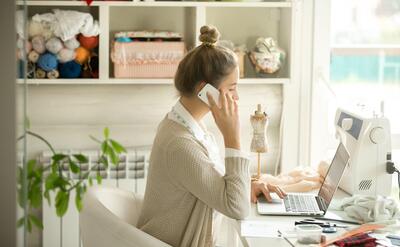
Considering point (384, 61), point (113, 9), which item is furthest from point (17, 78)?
point (384, 61)

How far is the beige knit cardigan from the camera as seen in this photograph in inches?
83.9

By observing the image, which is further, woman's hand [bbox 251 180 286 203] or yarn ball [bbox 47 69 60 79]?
yarn ball [bbox 47 69 60 79]

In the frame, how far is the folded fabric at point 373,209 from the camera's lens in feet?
7.12

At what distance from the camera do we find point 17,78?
854mm

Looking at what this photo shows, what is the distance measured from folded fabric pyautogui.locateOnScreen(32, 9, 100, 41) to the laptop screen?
1.22m

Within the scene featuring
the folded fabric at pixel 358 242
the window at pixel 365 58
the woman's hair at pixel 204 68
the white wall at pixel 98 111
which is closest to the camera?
the folded fabric at pixel 358 242

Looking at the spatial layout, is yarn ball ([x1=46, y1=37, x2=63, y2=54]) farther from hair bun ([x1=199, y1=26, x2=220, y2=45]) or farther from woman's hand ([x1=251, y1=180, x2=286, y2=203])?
woman's hand ([x1=251, y1=180, x2=286, y2=203])

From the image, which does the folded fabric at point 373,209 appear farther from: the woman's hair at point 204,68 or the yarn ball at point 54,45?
the yarn ball at point 54,45

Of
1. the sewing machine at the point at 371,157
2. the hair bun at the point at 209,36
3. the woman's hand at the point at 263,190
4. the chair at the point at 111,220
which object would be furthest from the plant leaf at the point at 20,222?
the sewing machine at the point at 371,157

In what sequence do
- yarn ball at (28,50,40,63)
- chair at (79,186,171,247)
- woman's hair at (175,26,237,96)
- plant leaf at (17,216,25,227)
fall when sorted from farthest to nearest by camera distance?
yarn ball at (28,50,40,63) < woman's hair at (175,26,237,96) < chair at (79,186,171,247) < plant leaf at (17,216,25,227)

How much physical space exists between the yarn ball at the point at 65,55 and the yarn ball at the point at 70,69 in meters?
0.03

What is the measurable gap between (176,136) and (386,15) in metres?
1.67

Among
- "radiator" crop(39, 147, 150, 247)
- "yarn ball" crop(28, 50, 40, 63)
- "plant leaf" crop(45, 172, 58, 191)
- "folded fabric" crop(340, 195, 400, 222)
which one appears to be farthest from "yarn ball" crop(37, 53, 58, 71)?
"plant leaf" crop(45, 172, 58, 191)

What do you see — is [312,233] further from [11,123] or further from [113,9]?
[113,9]
